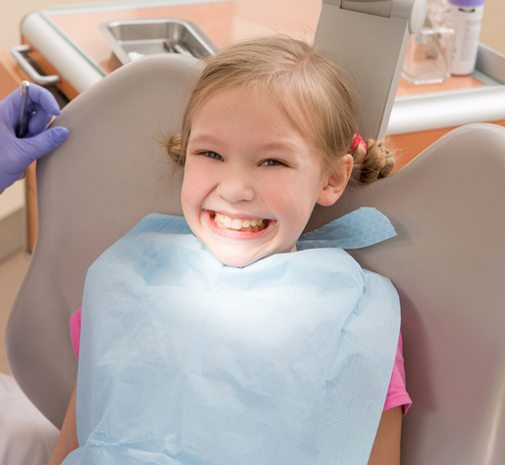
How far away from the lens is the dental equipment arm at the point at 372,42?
1161 mm

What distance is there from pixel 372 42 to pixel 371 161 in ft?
0.51

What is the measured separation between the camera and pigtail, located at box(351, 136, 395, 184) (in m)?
1.18

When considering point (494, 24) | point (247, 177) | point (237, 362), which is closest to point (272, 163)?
point (247, 177)

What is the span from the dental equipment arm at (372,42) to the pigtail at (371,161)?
3 cm

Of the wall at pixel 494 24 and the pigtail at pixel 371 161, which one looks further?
the wall at pixel 494 24

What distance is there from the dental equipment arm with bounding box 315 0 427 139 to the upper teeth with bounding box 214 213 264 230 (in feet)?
0.69

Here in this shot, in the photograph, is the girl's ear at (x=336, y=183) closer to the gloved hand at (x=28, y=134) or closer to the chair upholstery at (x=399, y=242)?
the chair upholstery at (x=399, y=242)

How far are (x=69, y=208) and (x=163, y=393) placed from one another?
1.23ft

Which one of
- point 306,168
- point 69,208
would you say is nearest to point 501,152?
point 306,168

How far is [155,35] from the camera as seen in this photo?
2078 mm

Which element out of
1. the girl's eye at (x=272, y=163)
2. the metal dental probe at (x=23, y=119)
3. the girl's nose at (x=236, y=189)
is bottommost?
the metal dental probe at (x=23, y=119)

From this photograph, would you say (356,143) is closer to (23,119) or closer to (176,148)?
(176,148)

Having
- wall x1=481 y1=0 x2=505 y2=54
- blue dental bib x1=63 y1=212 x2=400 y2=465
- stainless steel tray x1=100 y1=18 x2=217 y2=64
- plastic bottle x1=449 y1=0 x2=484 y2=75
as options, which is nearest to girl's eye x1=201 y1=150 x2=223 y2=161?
blue dental bib x1=63 y1=212 x2=400 y2=465

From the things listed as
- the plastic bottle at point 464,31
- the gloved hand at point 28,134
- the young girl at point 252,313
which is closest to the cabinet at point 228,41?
the plastic bottle at point 464,31
